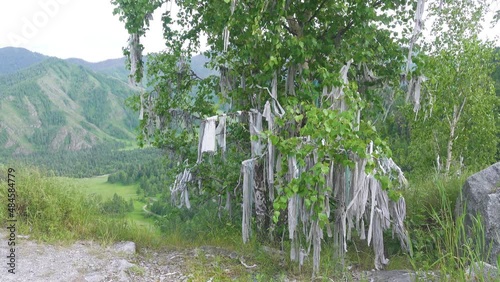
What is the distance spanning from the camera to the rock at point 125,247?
6.21 meters

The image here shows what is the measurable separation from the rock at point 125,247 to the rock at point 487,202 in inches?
189

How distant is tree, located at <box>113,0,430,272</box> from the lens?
4949 millimetres

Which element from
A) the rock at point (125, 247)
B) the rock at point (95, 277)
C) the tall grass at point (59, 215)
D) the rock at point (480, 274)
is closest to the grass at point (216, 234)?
the tall grass at point (59, 215)

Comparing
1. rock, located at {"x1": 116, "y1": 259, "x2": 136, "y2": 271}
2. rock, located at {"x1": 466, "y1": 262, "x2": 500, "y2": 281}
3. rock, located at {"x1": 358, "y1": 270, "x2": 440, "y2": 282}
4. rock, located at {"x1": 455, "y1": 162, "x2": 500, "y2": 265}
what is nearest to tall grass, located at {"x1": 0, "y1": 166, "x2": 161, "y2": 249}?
rock, located at {"x1": 116, "y1": 259, "x2": 136, "y2": 271}

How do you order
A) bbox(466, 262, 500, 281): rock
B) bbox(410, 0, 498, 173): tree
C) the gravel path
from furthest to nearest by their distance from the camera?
bbox(410, 0, 498, 173): tree → the gravel path → bbox(466, 262, 500, 281): rock

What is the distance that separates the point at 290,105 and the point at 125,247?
3.42 metres

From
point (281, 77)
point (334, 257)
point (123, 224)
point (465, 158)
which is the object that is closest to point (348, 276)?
point (334, 257)

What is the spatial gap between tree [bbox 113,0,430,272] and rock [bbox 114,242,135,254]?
1.15 metres

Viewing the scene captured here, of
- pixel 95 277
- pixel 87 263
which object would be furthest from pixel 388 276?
pixel 87 263

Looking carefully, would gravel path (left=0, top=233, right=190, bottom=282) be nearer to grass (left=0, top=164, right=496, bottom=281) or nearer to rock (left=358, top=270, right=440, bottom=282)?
grass (left=0, top=164, right=496, bottom=281)

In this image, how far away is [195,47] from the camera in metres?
8.10

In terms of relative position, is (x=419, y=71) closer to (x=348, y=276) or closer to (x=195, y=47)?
(x=348, y=276)

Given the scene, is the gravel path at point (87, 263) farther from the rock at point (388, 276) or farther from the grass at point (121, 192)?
the rock at point (388, 276)

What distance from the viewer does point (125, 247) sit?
20.7 feet
